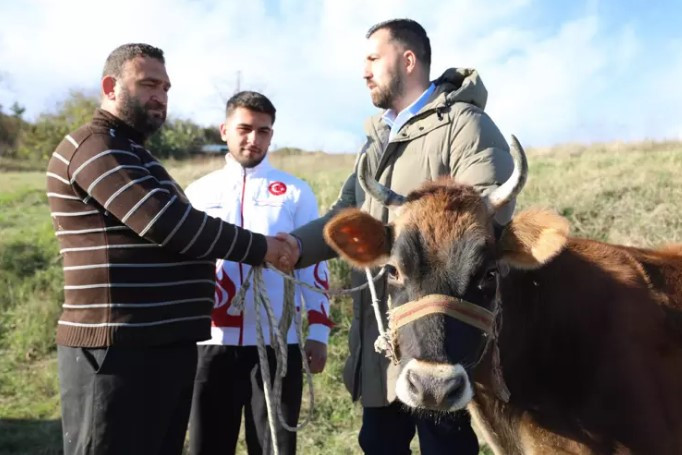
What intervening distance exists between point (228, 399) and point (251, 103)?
74.1 inches

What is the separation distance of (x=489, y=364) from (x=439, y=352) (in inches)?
19.9

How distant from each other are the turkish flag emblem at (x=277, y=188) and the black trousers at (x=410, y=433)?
4.86 feet

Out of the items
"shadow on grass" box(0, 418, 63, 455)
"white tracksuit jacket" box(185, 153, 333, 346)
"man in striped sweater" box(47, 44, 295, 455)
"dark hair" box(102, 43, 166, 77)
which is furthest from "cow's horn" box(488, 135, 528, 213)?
"shadow on grass" box(0, 418, 63, 455)

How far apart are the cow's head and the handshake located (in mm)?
624

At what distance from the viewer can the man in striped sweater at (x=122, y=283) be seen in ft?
11.4

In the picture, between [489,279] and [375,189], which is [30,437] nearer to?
[375,189]

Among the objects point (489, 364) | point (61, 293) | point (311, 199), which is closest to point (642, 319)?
point (489, 364)

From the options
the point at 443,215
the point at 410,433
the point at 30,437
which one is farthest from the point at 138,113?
the point at 30,437

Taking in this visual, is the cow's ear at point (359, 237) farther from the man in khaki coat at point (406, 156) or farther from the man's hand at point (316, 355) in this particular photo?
the man's hand at point (316, 355)

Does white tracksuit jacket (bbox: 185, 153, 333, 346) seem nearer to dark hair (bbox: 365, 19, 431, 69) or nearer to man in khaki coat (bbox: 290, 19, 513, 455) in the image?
man in khaki coat (bbox: 290, 19, 513, 455)

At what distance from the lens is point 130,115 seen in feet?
12.4

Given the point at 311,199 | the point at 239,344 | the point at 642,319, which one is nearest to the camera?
the point at 642,319

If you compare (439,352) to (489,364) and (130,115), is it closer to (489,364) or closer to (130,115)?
(489,364)

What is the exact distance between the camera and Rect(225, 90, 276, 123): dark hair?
455cm
